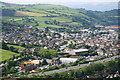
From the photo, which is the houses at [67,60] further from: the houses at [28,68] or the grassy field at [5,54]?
the grassy field at [5,54]

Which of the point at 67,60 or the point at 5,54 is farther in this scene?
the point at 5,54

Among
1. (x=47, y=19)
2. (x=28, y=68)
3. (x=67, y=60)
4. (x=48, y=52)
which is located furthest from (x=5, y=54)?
(x=47, y=19)

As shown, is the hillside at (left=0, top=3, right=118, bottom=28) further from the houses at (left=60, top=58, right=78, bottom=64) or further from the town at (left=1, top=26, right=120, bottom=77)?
the houses at (left=60, top=58, right=78, bottom=64)

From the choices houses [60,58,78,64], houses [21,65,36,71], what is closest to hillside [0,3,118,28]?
houses [60,58,78,64]

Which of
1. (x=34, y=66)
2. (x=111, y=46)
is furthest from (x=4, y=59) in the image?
(x=111, y=46)

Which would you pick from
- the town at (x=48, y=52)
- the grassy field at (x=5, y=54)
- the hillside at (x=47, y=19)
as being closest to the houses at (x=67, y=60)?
the town at (x=48, y=52)

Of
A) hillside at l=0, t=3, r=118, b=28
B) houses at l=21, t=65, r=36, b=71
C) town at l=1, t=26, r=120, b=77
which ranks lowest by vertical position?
houses at l=21, t=65, r=36, b=71

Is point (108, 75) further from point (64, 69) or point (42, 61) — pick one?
point (42, 61)

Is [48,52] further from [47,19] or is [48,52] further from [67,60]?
[47,19]

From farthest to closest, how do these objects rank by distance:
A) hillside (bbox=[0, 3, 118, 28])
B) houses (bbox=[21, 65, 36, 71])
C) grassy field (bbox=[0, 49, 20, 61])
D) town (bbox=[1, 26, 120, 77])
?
hillside (bbox=[0, 3, 118, 28]) < grassy field (bbox=[0, 49, 20, 61]) < town (bbox=[1, 26, 120, 77]) < houses (bbox=[21, 65, 36, 71])

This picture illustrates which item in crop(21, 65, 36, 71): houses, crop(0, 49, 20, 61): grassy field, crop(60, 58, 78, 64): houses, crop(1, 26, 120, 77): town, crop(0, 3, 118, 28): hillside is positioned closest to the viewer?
crop(21, 65, 36, 71): houses

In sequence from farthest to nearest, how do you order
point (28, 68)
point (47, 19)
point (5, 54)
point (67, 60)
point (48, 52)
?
point (47, 19) < point (48, 52) < point (5, 54) < point (67, 60) < point (28, 68)
